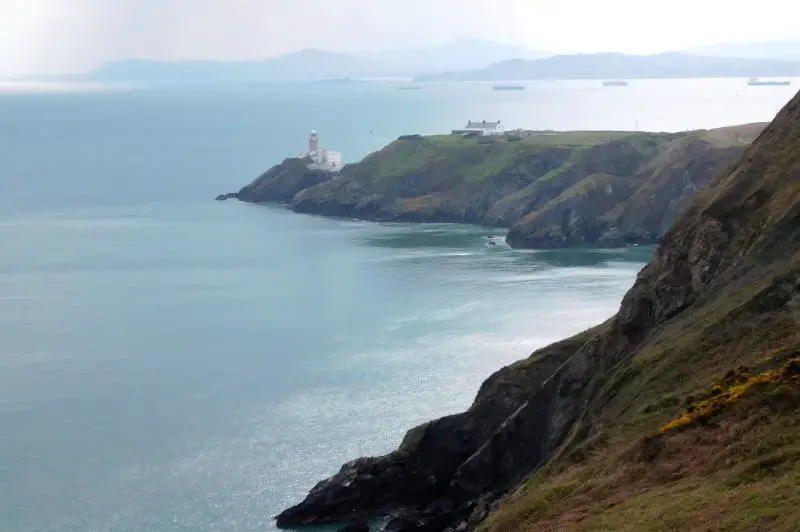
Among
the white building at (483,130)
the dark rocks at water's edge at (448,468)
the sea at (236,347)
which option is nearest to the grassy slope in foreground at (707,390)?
the dark rocks at water's edge at (448,468)

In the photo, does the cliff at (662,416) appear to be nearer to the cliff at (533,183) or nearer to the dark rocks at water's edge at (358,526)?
the dark rocks at water's edge at (358,526)

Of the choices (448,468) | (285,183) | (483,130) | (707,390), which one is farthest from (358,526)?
(483,130)

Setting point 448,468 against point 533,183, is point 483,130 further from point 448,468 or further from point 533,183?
point 448,468

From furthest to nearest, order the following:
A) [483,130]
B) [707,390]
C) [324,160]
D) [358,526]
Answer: [483,130] < [324,160] < [358,526] < [707,390]

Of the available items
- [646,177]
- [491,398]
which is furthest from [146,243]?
[491,398]

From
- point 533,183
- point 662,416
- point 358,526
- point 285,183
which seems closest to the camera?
point 662,416

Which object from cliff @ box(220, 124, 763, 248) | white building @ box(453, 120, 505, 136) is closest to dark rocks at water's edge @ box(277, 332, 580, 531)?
cliff @ box(220, 124, 763, 248)
